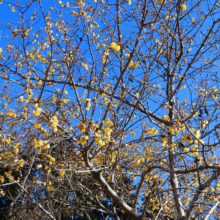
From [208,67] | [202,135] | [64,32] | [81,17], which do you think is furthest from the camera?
[208,67]

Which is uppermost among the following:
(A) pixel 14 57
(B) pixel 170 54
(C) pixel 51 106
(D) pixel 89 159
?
(B) pixel 170 54

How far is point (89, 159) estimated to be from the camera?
414cm

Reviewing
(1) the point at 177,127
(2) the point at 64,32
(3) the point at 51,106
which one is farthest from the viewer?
(2) the point at 64,32

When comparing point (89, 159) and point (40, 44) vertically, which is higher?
point (40, 44)

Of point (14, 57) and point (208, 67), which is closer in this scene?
point (14, 57)

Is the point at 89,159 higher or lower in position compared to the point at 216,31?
lower

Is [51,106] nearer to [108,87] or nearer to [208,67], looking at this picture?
[108,87]

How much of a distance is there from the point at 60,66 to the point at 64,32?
657 millimetres

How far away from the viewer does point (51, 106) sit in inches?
156

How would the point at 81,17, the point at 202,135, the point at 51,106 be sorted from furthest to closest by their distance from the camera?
the point at 202,135 < the point at 81,17 < the point at 51,106

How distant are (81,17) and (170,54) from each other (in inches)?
83.1

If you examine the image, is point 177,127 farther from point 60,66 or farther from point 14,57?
point 14,57

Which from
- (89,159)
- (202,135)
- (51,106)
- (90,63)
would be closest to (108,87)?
(90,63)

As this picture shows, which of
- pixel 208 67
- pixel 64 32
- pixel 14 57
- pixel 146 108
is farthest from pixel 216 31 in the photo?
pixel 14 57
